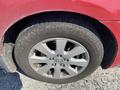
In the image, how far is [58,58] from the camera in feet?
8.52

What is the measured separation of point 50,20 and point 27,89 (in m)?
0.93

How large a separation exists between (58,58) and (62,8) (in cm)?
58

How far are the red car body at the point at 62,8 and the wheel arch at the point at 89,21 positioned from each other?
4.8 inches

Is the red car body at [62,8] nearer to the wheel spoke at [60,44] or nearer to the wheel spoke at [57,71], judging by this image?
the wheel spoke at [60,44]

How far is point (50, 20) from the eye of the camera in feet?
7.82

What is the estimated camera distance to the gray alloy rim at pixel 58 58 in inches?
98.2

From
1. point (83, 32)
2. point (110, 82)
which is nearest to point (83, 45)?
point (83, 32)

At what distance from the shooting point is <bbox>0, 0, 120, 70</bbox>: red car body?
7.19 ft

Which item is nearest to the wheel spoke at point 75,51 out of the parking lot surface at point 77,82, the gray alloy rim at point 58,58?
the gray alloy rim at point 58,58

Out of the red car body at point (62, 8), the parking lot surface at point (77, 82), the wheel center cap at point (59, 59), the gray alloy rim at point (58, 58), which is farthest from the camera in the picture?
the parking lot surface at point (77, 82)

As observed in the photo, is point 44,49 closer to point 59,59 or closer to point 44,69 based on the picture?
point 59,59

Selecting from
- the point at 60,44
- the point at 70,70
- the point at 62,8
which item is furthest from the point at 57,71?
the point at 62,8

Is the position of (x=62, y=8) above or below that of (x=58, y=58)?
above

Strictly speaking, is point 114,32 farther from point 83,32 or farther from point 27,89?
point 27,89
